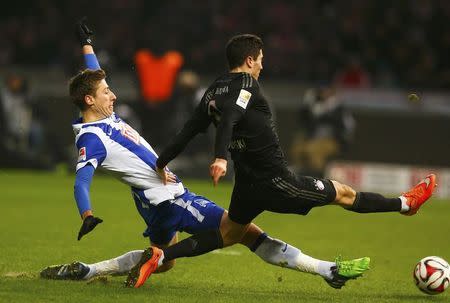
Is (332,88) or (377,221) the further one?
(332,88)

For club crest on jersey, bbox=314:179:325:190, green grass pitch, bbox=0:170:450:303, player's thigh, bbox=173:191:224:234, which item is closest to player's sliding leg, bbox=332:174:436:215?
club crest on jersey, bbox=314:179:325:190

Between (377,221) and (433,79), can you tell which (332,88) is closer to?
(433,79)

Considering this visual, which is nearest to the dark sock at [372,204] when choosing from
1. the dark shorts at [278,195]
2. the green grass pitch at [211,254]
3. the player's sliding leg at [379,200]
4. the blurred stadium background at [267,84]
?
the player's sliding leg at [379,200]

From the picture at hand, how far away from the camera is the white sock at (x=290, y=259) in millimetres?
7438

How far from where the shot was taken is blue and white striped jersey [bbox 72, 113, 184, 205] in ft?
24.1

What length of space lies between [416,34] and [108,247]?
1214 cm

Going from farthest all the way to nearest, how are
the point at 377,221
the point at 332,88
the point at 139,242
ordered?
the point at 332,88
the point at 377,221
the point at 139,242

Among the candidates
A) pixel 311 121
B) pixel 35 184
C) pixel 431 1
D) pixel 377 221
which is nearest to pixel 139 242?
pixel 377 221

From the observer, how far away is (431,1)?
69.1ft

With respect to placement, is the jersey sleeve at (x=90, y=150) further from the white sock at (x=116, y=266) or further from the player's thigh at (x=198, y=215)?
the white sock at (x=116, y=266)

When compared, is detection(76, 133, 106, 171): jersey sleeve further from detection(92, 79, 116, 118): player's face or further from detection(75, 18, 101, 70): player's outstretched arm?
detection(75, 18, 101, 70): player's outstretched arm

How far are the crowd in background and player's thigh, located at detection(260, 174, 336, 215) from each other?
41.2ft

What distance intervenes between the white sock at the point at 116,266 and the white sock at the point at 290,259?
0.95 metres

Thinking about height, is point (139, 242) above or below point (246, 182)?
below
